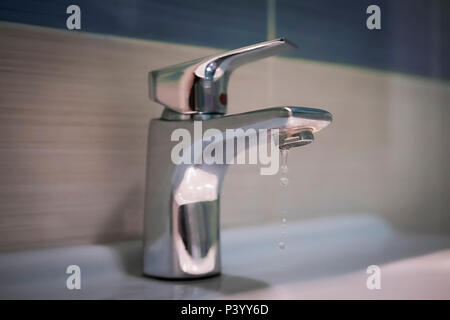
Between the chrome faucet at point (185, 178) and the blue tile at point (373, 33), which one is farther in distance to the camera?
the blue tile at point (373, 33)

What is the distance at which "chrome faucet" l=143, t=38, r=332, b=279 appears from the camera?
0.53 metres

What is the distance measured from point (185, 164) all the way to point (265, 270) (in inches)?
7.2

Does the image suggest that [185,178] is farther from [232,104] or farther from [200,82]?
[232,104]

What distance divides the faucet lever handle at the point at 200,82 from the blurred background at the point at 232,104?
0.34 ft

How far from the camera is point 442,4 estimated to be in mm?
1047

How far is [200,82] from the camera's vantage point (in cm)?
53

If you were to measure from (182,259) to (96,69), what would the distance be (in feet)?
0.79

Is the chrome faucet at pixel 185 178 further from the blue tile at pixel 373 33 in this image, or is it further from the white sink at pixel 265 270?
the blue tile at pixel 373 33

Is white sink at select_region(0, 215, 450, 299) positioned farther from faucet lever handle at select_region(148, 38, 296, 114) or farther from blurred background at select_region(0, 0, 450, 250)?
faucet lever handle at select_region(148, 38, 296, 114)

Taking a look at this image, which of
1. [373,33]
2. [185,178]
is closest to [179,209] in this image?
[185,178]

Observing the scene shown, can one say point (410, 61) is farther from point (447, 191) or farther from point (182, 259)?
point (182, 259)

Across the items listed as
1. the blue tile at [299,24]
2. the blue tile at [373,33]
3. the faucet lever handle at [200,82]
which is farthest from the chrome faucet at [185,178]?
the blue tile at [373,33]

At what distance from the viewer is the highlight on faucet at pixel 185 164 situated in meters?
0.53

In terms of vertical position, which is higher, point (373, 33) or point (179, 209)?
point (373, 33)
